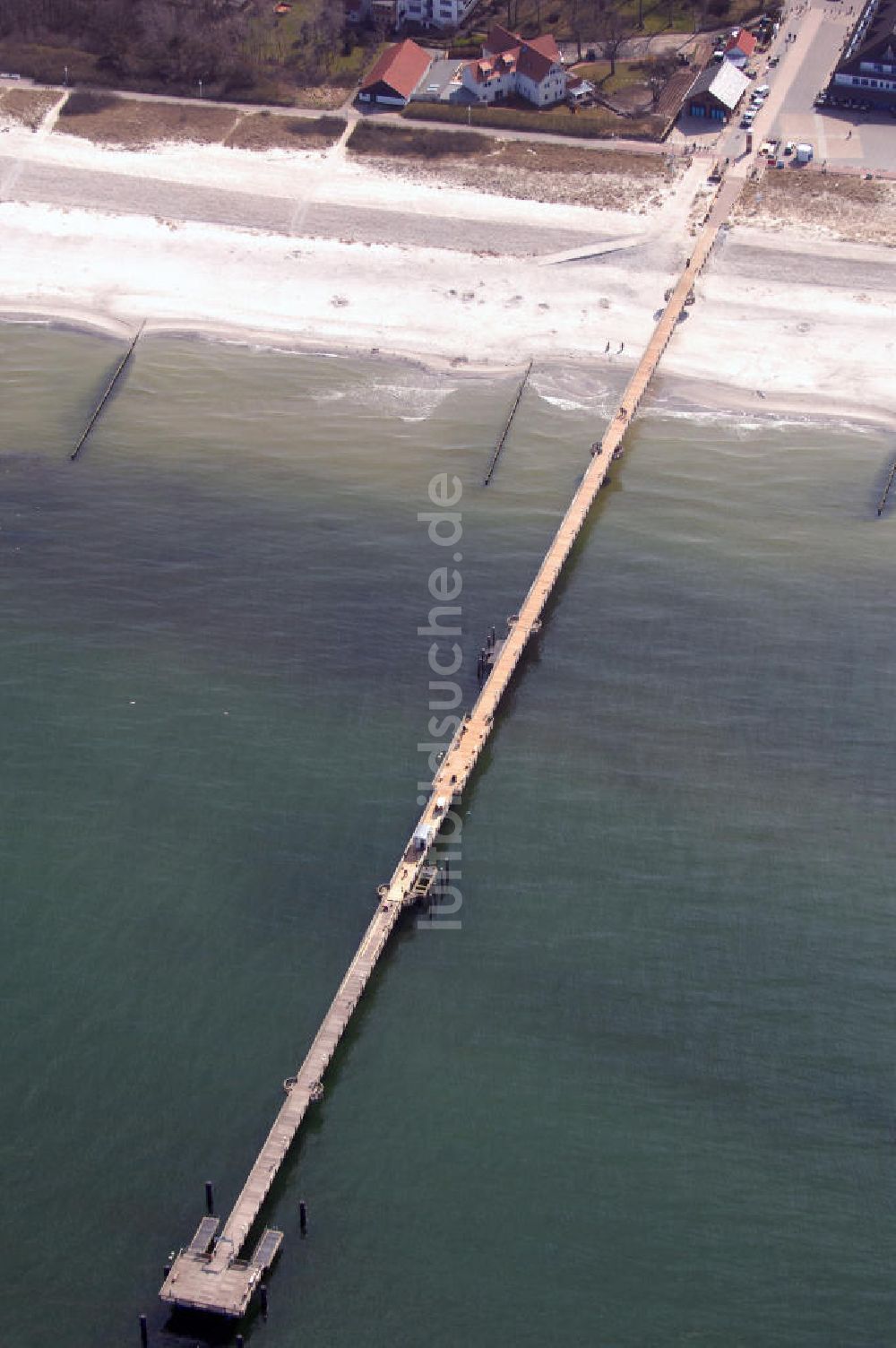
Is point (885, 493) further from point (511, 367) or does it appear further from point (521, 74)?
point (521, 74)

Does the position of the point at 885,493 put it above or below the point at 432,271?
above

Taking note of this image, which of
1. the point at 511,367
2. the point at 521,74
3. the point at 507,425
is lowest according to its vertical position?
the point at 507,425

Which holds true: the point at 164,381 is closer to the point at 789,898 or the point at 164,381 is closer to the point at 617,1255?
the point at 789,898

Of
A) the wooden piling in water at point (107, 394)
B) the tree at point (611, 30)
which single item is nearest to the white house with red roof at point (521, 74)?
the tree at point (611, 30)

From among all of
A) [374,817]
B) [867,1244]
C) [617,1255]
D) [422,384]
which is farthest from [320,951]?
[422,384]

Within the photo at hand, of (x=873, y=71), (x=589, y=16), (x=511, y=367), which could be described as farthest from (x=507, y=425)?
(x=589, y=16)
